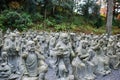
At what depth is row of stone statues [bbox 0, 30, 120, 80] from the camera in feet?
23.9

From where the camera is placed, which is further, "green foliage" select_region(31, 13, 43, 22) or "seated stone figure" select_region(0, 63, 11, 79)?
"green foliage" select_region(31, 13, 43, 22)

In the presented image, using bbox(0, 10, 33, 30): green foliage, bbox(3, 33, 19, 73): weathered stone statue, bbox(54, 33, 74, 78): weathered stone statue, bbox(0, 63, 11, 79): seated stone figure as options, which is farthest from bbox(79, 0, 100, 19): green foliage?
bbox(54, 33, 74, 78): weathered stone statue

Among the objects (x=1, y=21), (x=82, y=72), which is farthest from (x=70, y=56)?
(x=1, y=21)

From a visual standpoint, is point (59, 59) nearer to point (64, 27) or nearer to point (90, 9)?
point (64, 27)

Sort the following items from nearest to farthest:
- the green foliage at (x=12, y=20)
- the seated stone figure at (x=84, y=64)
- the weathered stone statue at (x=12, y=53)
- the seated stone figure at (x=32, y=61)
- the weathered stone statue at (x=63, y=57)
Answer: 1. the seated stone figure at (x=32, y=61)
2. the weathered stone statue at (x=63, y=57)
3. the seated stone figure at (x=84, y=64)
4. the weathered stone statue at (x=12, y=53)
5. the green foliage at (x=12, y=20)

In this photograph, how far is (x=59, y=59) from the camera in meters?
7.66

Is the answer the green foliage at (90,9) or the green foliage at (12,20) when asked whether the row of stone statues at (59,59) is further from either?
the green foliage at (90,9)

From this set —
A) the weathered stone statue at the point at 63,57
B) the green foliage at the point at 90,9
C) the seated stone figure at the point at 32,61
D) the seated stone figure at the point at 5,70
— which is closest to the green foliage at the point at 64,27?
the green foliage at the point at 90,9

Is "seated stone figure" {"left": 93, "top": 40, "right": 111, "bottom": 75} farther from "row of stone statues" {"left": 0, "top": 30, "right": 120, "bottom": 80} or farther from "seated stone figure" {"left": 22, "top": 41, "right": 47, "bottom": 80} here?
"seated stone figure" {"left": 22, "top": 41, "right": 47, "bottom": 80}

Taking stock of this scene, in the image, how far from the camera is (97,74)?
10.5 metres

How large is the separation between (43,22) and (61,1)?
12.8 feet

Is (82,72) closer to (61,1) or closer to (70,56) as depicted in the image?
(70,56)

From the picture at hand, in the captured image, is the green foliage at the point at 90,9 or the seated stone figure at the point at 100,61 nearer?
the seated stone figure at the point at 100,61

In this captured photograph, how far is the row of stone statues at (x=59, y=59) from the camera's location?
23.9 ft
